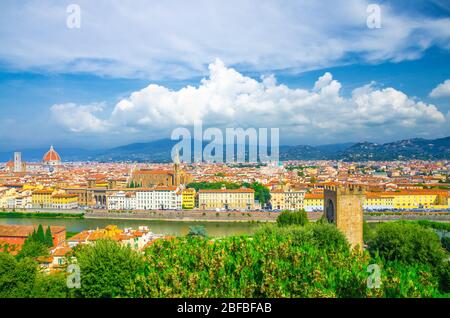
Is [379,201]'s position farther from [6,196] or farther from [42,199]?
[6,196]

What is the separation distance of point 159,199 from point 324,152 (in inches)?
1872

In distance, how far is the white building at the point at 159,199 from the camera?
2291 centimetres

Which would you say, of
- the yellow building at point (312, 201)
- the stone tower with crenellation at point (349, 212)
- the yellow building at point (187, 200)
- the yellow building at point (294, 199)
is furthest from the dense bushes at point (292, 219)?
the yellow building at point (187, 200)

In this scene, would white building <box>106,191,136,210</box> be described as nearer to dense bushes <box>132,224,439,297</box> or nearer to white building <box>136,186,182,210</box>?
white building <box>136,186,182,210</box>

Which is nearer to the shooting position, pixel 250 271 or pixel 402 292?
pixel 402 292

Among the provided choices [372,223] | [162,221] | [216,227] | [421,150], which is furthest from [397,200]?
[421,150]

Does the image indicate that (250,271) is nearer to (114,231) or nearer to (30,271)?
(30,271)

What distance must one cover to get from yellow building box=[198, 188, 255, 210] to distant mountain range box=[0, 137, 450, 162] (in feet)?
107

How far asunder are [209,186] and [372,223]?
10.6 m

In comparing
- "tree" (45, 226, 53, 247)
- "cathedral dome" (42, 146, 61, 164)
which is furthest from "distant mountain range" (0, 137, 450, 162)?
"tree" (45, 226, 53, 247)

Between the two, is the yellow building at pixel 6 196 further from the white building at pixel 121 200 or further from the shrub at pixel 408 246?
the shrub at pixel 408 246

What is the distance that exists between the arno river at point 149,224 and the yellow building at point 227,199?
444cm

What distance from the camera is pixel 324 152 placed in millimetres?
66188
